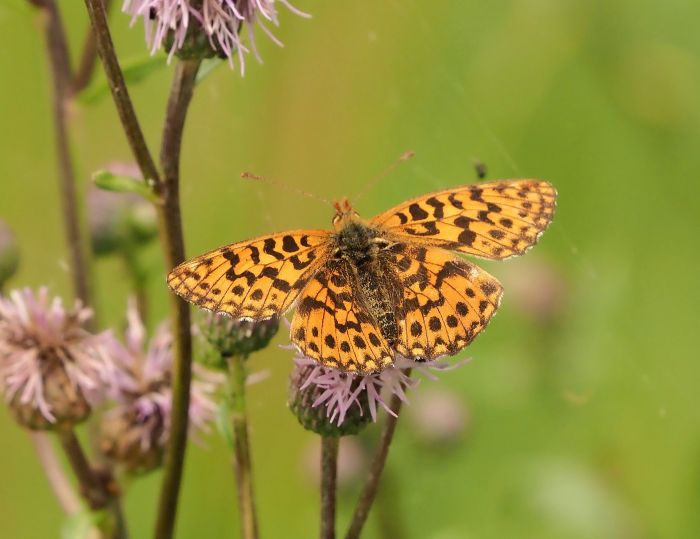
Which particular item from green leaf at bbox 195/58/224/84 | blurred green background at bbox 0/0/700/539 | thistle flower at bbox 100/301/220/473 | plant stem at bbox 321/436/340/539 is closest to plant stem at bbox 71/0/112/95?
thistle flower at bbox 100/301/220/473

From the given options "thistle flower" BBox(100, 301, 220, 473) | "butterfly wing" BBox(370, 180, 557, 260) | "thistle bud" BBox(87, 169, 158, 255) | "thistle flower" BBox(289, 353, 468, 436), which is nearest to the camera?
"thistle flower" BBox(289, 353, 468, 436)

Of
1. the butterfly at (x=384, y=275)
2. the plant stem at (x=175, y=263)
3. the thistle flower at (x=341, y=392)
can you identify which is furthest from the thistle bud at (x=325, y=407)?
the plant stem at (x=175, y=263)

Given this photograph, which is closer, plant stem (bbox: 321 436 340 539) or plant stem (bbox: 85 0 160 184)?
plant stem (bbox: 85 0 160 184)

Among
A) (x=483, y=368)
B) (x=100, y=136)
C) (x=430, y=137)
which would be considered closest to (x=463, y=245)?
(x=483, y=368)

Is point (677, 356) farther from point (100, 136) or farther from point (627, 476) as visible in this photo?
point (100, 136)

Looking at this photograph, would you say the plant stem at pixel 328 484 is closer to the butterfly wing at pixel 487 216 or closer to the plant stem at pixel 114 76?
the butterfly wing at pixel 487 216

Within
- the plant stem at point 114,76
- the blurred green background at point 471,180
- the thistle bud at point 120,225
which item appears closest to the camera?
the plant stem at point 114,76

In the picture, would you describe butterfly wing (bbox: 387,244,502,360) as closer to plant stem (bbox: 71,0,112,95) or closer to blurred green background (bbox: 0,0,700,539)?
plant stem (bbox: 71,0,112,95)
